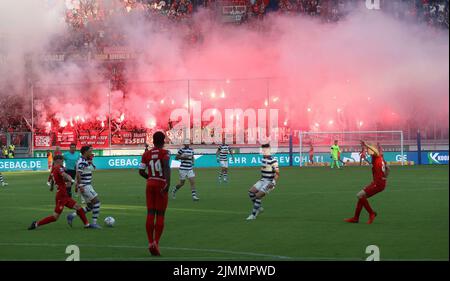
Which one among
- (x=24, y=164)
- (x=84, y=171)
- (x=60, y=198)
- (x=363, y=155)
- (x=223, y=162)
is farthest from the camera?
(x=24, y=164)

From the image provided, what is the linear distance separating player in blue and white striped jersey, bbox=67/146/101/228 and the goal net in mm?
36338

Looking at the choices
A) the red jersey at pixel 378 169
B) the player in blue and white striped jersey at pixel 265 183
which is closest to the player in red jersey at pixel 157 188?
the player in blue and white striped jersey at pixel 265 183

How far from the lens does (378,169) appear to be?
1909 centimetres

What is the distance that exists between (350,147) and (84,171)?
39.0m

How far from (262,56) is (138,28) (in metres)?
10.8

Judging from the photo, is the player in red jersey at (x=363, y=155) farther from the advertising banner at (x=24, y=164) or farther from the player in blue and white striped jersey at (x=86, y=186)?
the player in blue and white striped jersey at (x=86, y=186)

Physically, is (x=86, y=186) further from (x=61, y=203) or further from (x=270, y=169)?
(x=270, y=169)

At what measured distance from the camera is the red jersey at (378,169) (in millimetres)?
19000

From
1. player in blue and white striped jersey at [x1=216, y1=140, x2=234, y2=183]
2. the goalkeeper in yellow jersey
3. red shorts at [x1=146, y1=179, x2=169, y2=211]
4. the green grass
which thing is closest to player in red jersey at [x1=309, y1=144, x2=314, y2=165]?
the goalkeeper in yellow jersey

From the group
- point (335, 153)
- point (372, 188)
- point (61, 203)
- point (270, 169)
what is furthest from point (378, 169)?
point (335, 153)

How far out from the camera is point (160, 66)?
6172cm

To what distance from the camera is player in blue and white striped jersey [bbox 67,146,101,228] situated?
18.9 metres

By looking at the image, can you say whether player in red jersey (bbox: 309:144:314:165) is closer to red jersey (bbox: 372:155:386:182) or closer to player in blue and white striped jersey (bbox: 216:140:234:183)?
player in blue and white striped jersey (bbox: 216:140:234:183)
